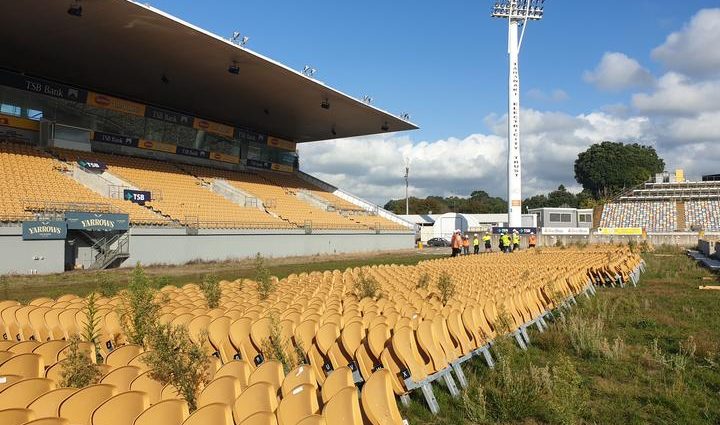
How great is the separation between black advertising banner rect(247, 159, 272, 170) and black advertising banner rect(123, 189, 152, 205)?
14.8 metres

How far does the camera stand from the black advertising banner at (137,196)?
1056 inches

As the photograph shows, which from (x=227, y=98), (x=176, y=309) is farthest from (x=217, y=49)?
(x=176, y=309)

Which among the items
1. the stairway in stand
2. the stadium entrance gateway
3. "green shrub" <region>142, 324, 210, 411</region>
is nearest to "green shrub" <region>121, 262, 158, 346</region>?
"green shrub" <region>142, 324, 210, 411</region>

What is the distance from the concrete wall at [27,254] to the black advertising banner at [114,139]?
12547 millimetres

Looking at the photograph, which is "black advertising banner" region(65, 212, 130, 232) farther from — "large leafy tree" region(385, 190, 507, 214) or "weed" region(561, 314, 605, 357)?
"large leafy tree" region(385, 190, 507, 214)

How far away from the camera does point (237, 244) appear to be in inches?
1150

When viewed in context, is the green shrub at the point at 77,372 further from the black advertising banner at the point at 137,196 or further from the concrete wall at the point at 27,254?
the black advertising banner at the point at 137,196

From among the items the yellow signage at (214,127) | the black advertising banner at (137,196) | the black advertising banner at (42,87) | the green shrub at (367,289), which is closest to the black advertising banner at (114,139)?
the black advertising banner at (42,87)

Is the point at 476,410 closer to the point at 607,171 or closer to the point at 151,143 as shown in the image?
the point at 151,143

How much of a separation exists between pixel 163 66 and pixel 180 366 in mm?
26046

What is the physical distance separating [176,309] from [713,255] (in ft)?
85.6

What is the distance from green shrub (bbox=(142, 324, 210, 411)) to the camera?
4.14 meters

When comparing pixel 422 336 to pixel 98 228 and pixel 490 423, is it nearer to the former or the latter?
pixel 490 423

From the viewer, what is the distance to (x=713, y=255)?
25516 millimetres
